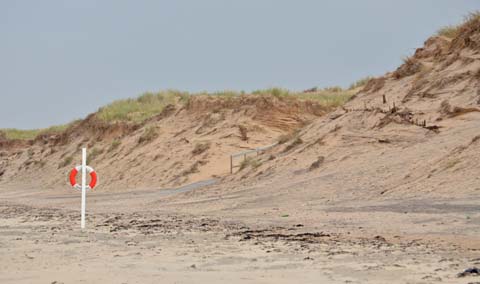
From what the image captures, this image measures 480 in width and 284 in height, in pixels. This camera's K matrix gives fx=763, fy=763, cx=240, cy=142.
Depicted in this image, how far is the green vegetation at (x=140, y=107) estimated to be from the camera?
1758 inches

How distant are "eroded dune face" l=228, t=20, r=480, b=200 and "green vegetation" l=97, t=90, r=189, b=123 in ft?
62.7

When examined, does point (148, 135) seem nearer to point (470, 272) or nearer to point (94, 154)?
point (94, 154)

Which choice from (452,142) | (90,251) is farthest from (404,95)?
(90,251)

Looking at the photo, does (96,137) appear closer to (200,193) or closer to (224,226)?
(200,193)

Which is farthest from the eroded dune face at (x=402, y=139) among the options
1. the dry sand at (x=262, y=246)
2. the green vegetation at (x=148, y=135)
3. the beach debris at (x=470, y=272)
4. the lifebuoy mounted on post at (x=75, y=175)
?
the green vegetation at (x=148, y=135)

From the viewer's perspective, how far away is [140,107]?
155 ft

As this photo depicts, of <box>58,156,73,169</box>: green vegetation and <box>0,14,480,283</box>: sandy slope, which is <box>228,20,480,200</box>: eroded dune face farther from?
<box>58,156,73,169</box>: green vegetation

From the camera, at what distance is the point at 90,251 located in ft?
31.5

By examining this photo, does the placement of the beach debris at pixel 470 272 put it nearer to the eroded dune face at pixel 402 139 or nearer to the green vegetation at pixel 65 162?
the eroded dune face at pixel 402 139

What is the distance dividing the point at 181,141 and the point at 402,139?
16093 mm

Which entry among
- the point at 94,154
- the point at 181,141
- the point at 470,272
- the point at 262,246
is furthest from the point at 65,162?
the point at 470,272

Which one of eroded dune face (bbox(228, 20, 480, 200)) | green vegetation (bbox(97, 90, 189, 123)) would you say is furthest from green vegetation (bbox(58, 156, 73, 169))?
eroded dune face (bbox(228, 20, 480, 200))

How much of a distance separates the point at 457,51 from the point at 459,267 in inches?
728

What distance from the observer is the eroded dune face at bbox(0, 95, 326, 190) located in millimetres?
31513
